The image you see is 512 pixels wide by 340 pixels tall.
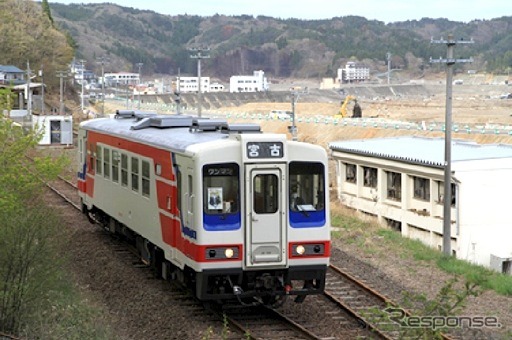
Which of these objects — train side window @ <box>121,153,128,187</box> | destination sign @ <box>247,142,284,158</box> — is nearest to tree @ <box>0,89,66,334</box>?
train side window @ <box>121,153,128,187</box>

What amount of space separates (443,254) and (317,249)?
609cm

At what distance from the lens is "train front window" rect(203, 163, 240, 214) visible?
1237 cm

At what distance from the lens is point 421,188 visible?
976 inches

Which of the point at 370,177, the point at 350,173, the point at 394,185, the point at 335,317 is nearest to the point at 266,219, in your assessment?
the point at 335,317

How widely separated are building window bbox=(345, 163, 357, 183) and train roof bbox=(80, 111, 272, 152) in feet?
38.7

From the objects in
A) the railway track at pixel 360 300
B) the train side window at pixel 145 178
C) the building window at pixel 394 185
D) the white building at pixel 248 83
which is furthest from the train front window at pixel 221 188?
the white building at pixel 248 83

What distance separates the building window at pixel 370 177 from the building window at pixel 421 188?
8.18 feet

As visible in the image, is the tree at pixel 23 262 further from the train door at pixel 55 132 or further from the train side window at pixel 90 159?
the train door at pixel 55 132

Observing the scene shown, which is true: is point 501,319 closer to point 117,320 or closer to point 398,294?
point 398,294

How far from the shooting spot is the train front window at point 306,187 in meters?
12.6

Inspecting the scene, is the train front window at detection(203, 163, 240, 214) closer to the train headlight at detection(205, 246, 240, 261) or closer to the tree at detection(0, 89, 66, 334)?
the train headlight at detection(205, 246, 240, 261)

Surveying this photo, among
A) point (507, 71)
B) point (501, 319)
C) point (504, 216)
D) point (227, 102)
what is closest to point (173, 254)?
point (501, 319)

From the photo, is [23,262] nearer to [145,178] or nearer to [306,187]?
[145,178]

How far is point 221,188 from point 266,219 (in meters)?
0.77
